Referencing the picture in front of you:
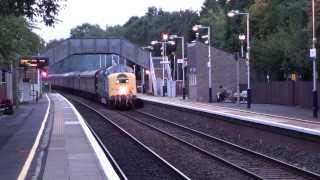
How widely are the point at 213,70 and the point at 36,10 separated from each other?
168 ft

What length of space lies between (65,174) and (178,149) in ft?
33.5

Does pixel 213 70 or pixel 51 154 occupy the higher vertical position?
pixel 213 70

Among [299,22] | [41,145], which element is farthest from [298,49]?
[41,145]

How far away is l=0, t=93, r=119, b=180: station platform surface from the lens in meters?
15.9

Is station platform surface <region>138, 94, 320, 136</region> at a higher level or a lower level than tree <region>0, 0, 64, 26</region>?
lower

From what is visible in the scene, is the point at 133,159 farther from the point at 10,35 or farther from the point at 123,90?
the point at 123,90

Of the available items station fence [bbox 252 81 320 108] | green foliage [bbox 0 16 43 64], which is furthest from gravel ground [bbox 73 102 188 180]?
station fence [bbox 252 81 320 108]

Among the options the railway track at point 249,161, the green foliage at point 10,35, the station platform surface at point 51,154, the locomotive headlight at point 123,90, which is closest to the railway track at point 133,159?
the station platform surface at point 51,154

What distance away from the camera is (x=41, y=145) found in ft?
78.7

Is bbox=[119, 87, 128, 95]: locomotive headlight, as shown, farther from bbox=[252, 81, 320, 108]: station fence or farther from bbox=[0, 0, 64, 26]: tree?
bbox=[0, 0, 64, 26]: tree

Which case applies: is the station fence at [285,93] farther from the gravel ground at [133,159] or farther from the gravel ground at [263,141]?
the gravel ground at [133,159]

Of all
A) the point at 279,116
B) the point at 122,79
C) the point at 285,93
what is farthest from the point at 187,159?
the point at 285,93

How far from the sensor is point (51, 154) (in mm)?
20656

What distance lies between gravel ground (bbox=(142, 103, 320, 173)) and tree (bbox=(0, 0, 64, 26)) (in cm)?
870
